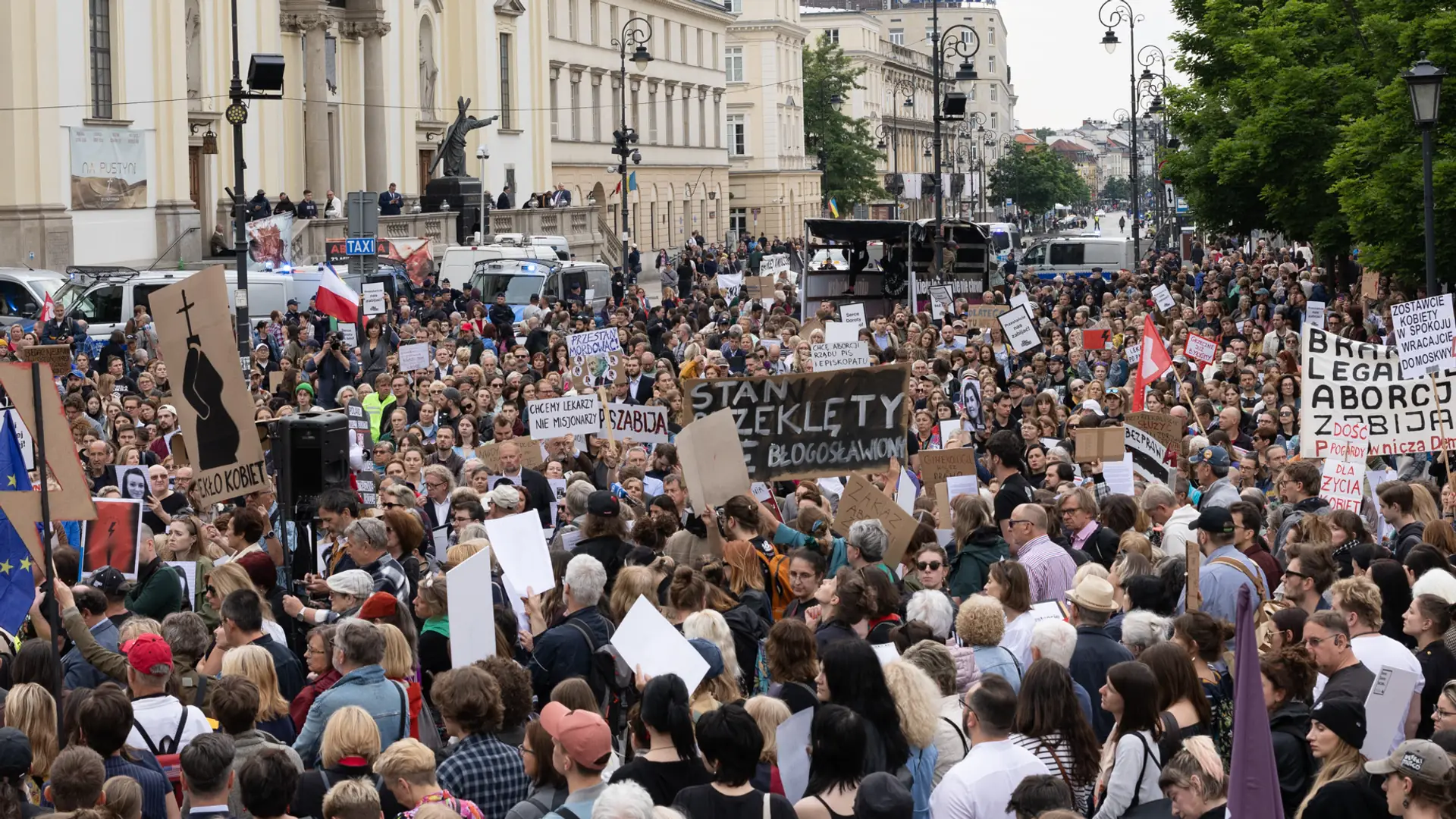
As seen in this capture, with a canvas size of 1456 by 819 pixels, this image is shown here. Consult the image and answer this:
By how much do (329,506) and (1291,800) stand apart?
5866 millimetres

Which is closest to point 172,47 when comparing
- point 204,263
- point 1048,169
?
point 204,263

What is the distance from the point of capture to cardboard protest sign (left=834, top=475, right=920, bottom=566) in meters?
10.4

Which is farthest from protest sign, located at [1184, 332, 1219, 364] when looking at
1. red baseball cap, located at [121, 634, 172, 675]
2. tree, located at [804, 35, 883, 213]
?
tree, located at [804, 35, 883, 213]

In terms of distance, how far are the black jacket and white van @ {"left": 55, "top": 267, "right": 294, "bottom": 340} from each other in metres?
22.4

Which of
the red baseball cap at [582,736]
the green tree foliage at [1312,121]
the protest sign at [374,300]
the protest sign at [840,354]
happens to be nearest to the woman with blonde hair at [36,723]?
Answer: the red baseball cap at [582,736]

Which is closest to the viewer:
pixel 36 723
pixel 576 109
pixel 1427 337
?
pixel 36 723

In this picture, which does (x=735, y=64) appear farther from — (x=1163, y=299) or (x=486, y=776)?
(x=486, y=776)

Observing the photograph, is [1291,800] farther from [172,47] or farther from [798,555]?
[172,47]

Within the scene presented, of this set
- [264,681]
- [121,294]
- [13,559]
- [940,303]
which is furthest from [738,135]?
[264,681]

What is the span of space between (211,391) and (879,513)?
384cm

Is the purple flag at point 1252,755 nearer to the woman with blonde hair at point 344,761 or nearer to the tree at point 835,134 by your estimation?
the woman with blonde hair at point 344,761

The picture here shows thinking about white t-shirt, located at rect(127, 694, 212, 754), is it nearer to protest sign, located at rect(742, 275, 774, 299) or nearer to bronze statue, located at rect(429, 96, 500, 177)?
protest sign, located at rect(742, 275, 774, 299)

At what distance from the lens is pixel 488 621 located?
7.93m

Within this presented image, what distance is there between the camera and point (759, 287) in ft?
124
